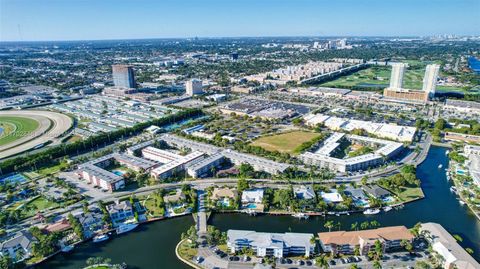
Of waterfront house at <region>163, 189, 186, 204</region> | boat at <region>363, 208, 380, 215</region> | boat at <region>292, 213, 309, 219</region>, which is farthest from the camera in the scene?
waterfront house at <region>163, 189, 186, 204</region>

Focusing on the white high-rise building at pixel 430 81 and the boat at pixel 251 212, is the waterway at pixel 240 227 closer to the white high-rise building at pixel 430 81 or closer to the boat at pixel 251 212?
the boat at pixel 251 212

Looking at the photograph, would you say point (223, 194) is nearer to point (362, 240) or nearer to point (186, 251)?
point (186, 251)

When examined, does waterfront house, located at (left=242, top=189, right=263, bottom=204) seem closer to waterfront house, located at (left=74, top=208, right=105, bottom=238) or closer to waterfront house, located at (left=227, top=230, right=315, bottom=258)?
waterfront house, located at (left=227, top=230, right=315, bottom=258)

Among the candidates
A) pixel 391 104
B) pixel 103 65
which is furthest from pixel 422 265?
pixel 103 65

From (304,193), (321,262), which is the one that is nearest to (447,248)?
(321,262)

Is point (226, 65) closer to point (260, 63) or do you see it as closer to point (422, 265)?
point (260, 63)

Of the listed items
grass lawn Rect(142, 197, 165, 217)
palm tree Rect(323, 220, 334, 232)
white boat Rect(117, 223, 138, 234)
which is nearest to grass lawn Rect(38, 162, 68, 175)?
grass lawn Rect(142, 197, 165, 217)
